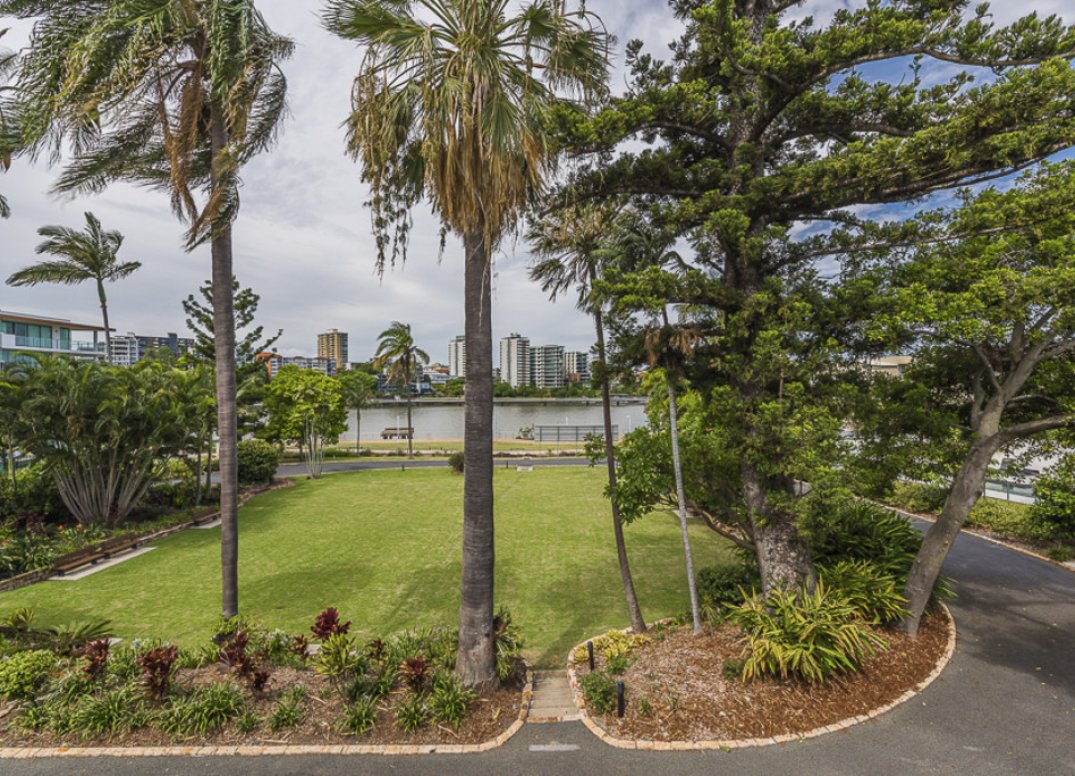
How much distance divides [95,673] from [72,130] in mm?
7085

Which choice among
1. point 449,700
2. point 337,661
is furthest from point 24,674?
point 449,700

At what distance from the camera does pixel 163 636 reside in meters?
7.46

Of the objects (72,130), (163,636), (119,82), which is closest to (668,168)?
(119,82)

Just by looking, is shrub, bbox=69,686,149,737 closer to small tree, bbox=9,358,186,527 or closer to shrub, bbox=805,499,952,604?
shrub, bbox=805,499,952,604

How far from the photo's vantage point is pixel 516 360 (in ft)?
555

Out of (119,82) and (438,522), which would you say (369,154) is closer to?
(119,82)

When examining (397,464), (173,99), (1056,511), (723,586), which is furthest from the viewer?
(397,464)

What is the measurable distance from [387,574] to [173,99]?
30.6 feet

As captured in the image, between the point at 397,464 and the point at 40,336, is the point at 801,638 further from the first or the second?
the point at 40,336

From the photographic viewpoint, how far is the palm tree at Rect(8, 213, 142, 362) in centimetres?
1612

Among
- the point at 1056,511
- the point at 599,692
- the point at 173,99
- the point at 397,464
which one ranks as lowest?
the point at 599,692

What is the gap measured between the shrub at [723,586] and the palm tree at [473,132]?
13.5 feet

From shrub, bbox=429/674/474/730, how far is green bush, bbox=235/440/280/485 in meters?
17.9

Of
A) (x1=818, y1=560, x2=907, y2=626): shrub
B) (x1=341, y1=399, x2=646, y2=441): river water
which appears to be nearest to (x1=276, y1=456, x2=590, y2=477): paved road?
(x1=341, y1=399, x2=646, y2=441): river water
